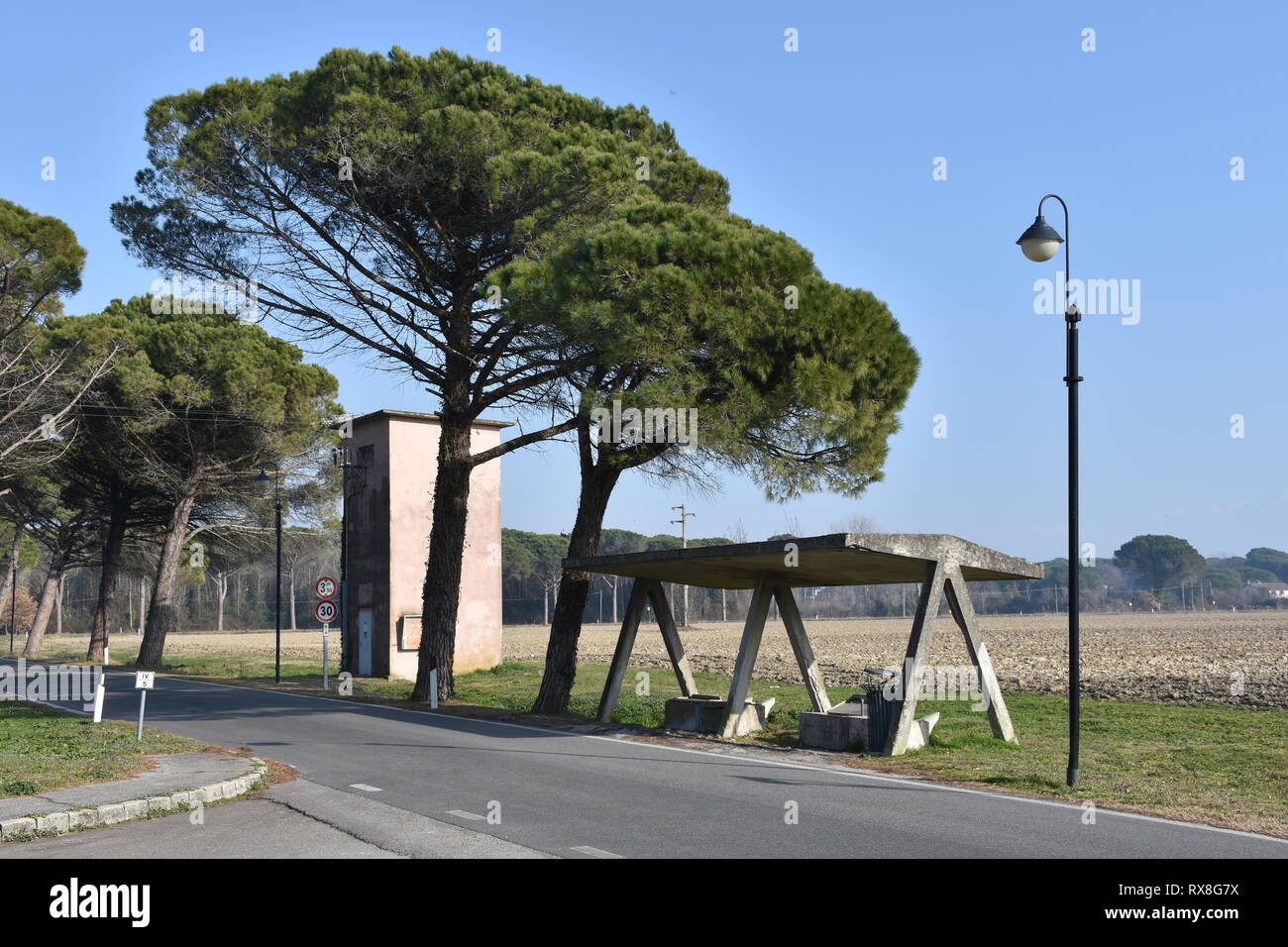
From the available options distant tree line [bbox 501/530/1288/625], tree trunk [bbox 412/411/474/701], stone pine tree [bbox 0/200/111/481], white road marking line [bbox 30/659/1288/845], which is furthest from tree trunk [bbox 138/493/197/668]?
distant tree line [bbox 501/530/1288/625]

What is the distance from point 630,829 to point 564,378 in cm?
1208

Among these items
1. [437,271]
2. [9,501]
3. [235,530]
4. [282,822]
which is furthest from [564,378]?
[9,501]

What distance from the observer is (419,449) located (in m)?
Answer: 36.4

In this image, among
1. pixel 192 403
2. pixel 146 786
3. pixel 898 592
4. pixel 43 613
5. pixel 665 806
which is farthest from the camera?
pixel 898 592

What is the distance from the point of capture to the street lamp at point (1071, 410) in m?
11.6

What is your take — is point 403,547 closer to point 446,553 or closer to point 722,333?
point 446,553

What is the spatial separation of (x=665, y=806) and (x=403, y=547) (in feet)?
86.6

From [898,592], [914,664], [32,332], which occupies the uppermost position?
[32,332]

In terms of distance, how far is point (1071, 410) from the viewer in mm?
12070

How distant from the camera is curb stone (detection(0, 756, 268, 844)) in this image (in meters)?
8.98

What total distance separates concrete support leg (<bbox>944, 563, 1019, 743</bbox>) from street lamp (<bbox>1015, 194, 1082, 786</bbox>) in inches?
121

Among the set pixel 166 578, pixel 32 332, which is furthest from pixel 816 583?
pixel 166 578

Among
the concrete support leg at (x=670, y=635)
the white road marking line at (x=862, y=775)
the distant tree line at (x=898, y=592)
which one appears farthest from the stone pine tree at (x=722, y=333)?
the distant tree line at (x=898, y=592)

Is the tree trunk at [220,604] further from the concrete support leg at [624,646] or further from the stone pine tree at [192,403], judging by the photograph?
the concrete support leg at [624,646]
